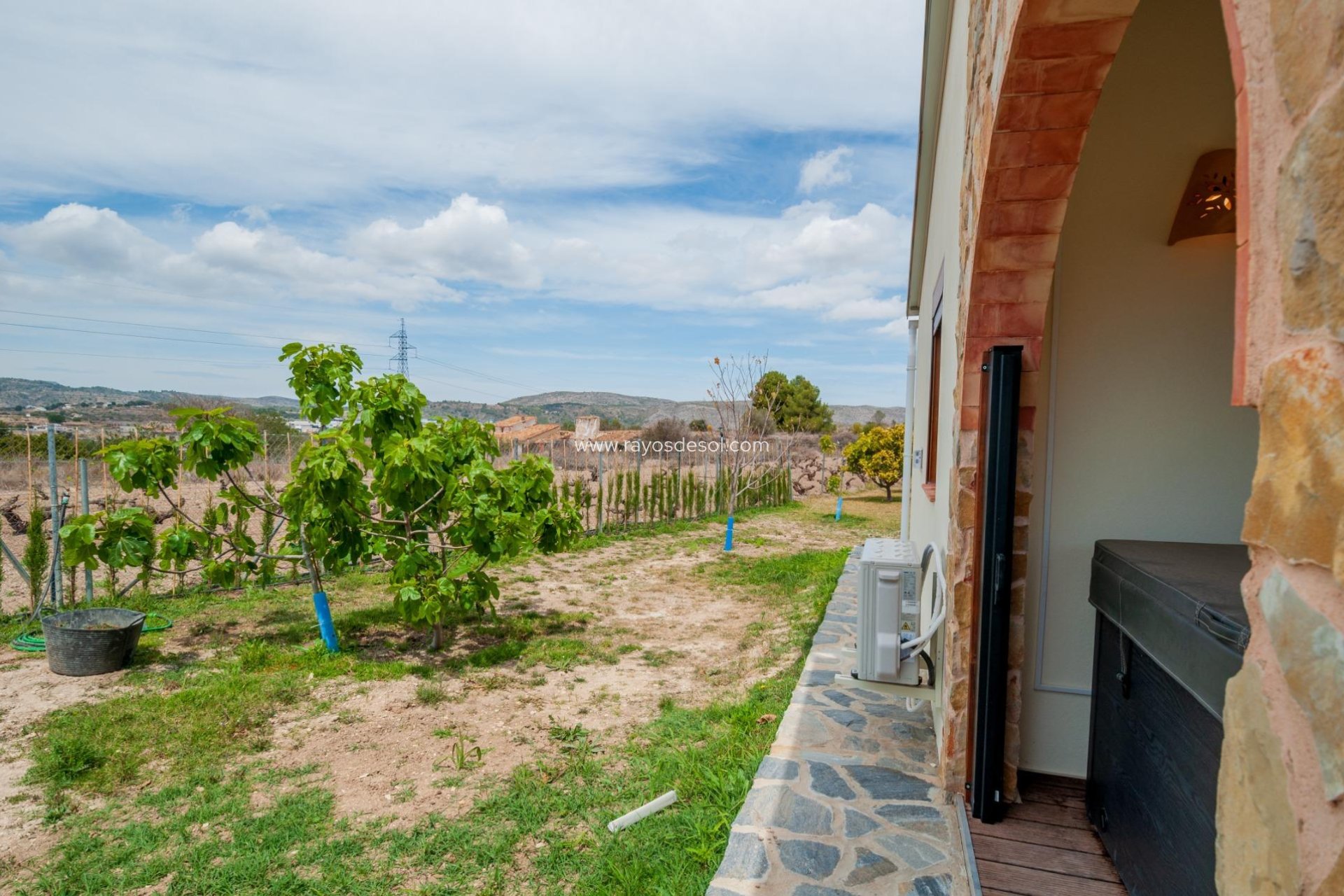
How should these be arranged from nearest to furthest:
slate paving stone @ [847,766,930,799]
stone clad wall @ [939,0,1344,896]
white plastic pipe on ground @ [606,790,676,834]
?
stone clad wall @ [939,0,1344,896]
slate paving stone @ [847,766,930,799]
white plastic pipe on ground @ [606,790,676,834]

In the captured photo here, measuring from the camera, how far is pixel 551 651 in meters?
5.67

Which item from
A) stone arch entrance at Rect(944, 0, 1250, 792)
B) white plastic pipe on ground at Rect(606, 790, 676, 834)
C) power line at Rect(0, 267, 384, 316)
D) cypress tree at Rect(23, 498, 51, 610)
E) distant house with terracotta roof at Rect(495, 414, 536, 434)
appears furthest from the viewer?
power line at Rect(0, 267, 384, 316)

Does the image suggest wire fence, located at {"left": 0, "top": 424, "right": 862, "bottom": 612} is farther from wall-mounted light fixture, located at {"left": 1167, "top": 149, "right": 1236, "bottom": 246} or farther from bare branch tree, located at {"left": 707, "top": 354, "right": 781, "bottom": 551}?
wall-mounted light fixture, located at {"left": 1167, "top": 149, "right": 1236, "bottom": 246}

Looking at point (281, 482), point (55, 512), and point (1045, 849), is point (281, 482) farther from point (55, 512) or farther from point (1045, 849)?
point (1045, 849)

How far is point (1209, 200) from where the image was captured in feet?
8.50

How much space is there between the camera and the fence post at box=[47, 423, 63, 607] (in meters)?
5.86

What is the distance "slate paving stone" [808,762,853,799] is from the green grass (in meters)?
0.32

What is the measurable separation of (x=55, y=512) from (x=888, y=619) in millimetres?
6745

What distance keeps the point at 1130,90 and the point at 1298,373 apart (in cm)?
278

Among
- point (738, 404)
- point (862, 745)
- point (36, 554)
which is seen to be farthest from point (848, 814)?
point (738, 404)

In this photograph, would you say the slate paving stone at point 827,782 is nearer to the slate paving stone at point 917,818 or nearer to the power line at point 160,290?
the slate paving stone at point 917,818

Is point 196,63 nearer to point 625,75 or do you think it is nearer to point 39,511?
point 625,75

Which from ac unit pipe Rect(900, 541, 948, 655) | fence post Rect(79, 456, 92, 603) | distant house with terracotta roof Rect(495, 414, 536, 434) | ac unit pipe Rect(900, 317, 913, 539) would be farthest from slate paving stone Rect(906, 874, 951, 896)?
distant house with terracotta roof Rect(495, 414, 536, 434)

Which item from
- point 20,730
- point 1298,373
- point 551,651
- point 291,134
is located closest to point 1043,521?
point 1298,373
